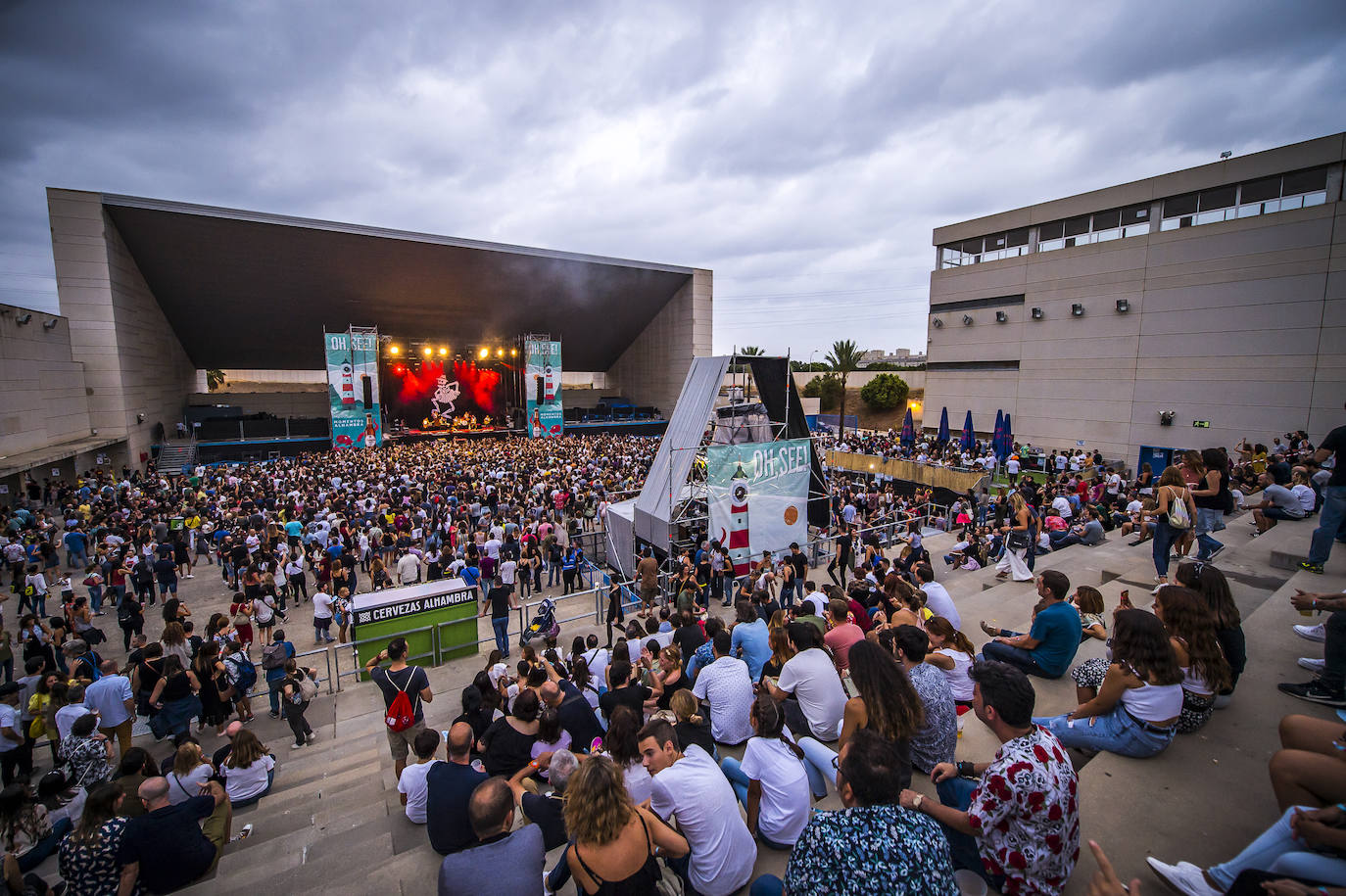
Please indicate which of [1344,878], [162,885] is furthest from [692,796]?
[162,885]

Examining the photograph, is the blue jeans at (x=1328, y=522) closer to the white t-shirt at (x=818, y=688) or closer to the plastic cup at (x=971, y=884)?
the white t-shirt at (x=818, y=688)

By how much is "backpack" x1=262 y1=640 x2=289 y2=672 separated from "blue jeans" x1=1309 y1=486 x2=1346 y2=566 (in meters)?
11.2

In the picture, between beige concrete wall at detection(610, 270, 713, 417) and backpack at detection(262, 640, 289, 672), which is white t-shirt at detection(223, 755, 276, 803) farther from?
beige concrete wall at detection(610, 270, 713, 417)

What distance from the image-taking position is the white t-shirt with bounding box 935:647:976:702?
4008mm

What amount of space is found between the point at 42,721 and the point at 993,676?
866 centimetres

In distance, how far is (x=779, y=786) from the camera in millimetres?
2922

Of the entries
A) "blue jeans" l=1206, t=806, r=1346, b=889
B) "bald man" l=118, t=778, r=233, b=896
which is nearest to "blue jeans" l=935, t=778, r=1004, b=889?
"blue jeans" l=1206, t=806, r=1346, b=889

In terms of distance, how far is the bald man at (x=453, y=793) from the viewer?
3293 millimetres

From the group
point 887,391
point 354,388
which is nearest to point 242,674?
point 354,388

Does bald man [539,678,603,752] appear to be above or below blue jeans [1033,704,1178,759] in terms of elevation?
below

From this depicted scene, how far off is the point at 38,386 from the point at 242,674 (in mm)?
21504

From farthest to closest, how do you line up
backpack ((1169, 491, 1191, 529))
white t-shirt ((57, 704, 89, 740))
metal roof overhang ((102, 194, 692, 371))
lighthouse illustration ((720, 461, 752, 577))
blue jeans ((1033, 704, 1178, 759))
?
metal roof overhang ((102, 194, 692, 371)), lighthouse illustration ((720, 461, 752, 577)), backpack ((1169, 491, 1191, 529)), white t-shirt ((57, 704, 89, 740)), blue jeans ((1033, 704, 1178, 759))

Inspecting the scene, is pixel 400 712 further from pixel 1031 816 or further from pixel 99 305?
pixel 99 305

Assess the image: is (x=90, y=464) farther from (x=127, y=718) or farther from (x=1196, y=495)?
(x=1196, y=495)
